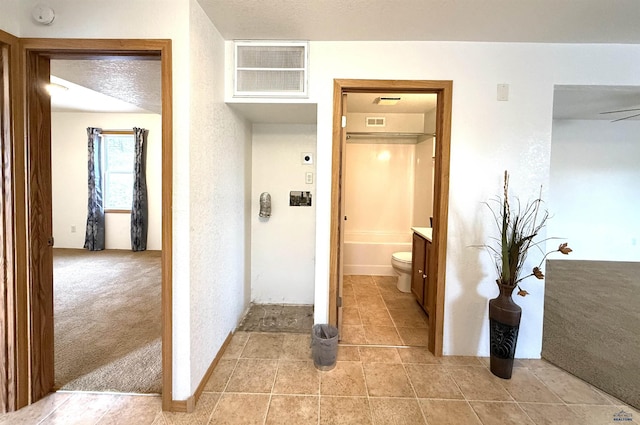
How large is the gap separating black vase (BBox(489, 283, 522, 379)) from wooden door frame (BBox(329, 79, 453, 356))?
34cm

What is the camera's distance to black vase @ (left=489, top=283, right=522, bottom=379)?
1.87 m

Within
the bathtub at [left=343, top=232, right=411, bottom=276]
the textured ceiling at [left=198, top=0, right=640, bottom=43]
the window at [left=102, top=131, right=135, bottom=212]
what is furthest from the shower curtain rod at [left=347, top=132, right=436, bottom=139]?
the window at [left=102, top=131, right=135, bottom=212]

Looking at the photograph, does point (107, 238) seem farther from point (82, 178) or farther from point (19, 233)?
point (19, 233)

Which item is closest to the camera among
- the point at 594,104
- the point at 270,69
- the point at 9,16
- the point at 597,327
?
the point at 9,16

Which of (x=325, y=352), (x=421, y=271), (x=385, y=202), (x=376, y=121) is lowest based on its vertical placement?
(x=325, y=352)

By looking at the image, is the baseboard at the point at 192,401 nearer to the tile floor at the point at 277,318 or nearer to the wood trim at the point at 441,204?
the tile floor at the point at 277,318

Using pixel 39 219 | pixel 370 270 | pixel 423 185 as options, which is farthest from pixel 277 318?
pixel 423 185

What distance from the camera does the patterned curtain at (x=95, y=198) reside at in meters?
4.82

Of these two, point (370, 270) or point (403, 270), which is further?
point (370, 270)

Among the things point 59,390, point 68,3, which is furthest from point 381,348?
point 68,3

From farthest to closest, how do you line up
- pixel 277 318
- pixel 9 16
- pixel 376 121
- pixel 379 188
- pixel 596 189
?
pixel 596 189 < pixel 379 188 < pixel 376 121 < pixel 277 318 < pixel 9 16

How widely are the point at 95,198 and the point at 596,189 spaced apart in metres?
8.41

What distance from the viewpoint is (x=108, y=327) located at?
2449 mm

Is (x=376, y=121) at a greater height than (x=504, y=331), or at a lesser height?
greater
